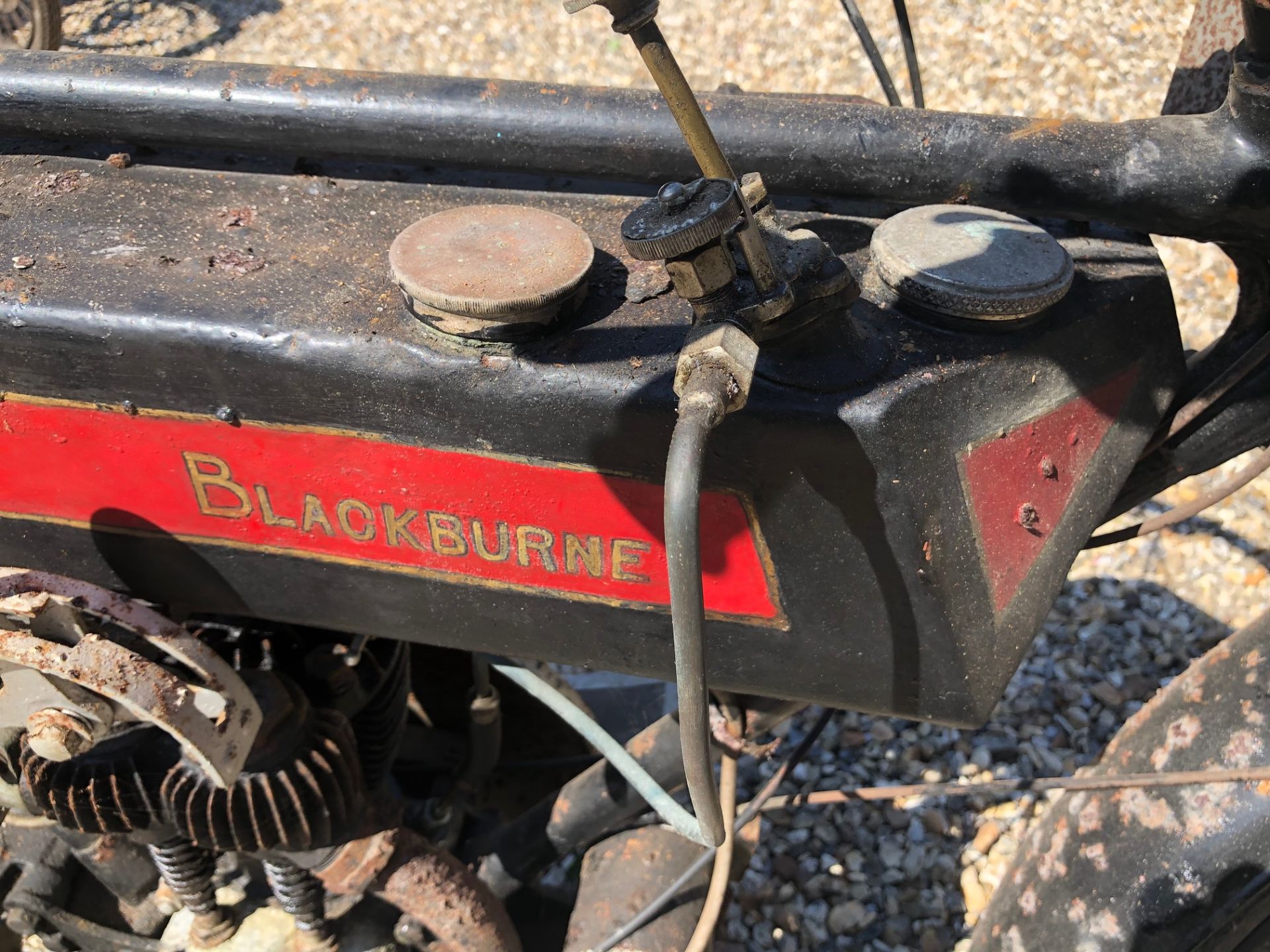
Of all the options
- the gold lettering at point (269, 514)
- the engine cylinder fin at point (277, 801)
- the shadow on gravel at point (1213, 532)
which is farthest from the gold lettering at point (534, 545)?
the shadow on gravel at point (1213, 532)

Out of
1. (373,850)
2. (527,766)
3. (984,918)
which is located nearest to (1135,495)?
(984,918)

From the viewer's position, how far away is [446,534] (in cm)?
108

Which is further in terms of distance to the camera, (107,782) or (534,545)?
(107,782)

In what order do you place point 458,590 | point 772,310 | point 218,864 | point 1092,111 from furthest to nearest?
point 1092,111 < point 218,864 < point 458,590 < point 772,310

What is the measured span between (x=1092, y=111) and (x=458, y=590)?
3947mm

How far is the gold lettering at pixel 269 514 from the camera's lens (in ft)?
3.60

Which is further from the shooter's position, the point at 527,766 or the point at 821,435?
the point at 527,766

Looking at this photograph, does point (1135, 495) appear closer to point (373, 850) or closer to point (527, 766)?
point (373, 850)

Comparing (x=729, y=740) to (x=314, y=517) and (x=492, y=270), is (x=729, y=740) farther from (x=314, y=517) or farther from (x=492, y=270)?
(x=492, y=270)

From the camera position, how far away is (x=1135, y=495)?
49.4 inches

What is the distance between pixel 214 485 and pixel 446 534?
0.81ft

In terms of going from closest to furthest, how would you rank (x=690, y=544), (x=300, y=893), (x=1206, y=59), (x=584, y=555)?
(x=690, y=544)
(x=584, y=555)
(x=1206, y=59)
(x=300, y=893)

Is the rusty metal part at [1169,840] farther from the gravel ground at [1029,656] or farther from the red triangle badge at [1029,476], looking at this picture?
the gravel ground at [1029,656]

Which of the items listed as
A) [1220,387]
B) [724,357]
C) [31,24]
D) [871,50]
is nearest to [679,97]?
[724,357]
